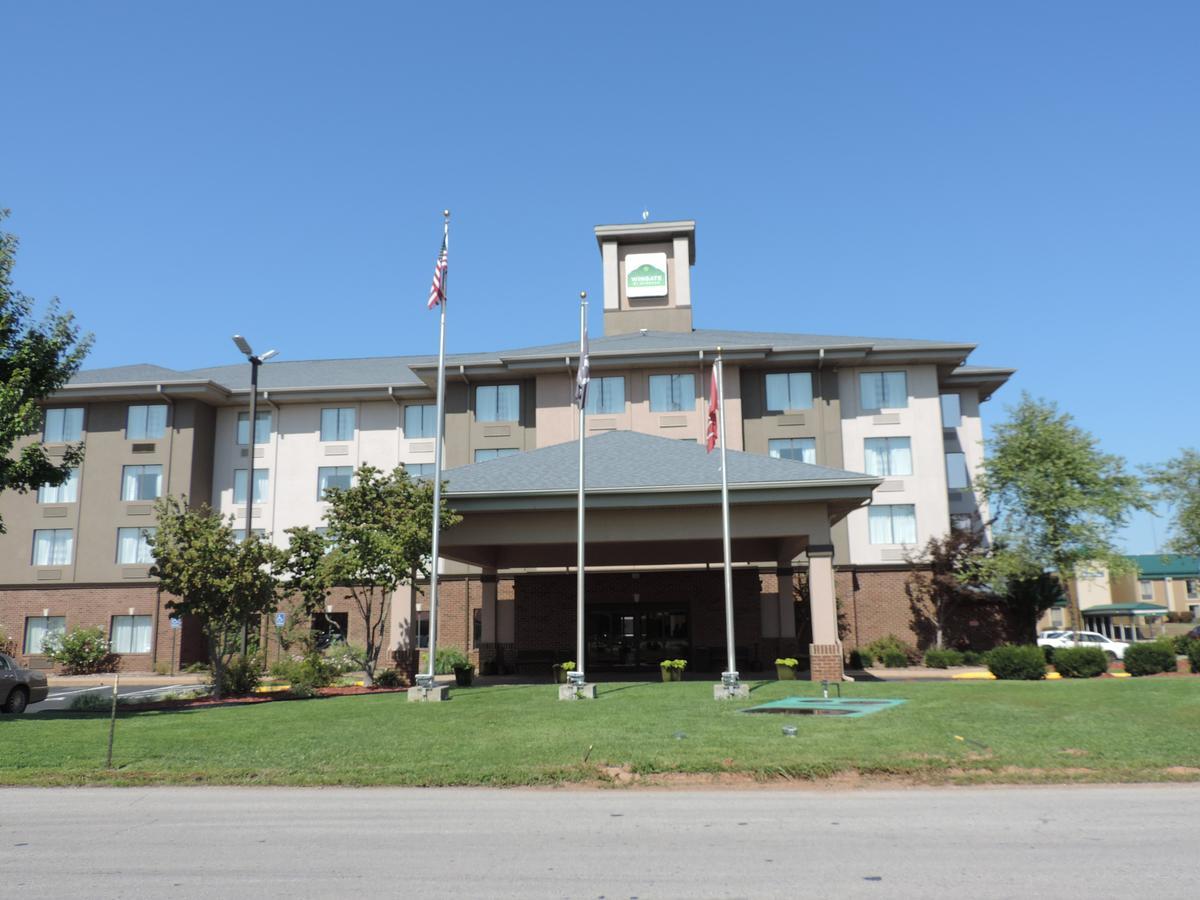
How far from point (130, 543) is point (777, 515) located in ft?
106

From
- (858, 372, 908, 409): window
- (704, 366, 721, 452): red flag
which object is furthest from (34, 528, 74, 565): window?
(858, 372, 908, 409): window

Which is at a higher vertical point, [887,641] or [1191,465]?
[1191,465]

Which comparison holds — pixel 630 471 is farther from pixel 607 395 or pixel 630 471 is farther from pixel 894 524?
pixel 894 524

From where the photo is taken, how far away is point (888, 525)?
39281 millimetres

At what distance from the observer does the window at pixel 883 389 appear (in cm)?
4072

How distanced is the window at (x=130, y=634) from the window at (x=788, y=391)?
29.6 metres

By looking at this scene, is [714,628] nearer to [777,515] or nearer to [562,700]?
[777,515]

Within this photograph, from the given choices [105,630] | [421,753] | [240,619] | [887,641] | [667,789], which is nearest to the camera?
[667,789]

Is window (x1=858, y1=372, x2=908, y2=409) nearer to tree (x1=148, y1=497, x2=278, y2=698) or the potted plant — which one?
the potted plant

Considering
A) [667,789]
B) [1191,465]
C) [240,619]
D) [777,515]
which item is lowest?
[667,789]

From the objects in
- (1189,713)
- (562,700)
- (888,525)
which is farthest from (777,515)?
(888,525)

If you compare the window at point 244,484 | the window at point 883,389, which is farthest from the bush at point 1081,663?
the window at point 244,484

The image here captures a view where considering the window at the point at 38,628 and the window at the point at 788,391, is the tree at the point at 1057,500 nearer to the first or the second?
the window at the point at 788,391

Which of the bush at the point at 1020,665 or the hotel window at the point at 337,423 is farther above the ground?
the hotel window at the point at 337,423
